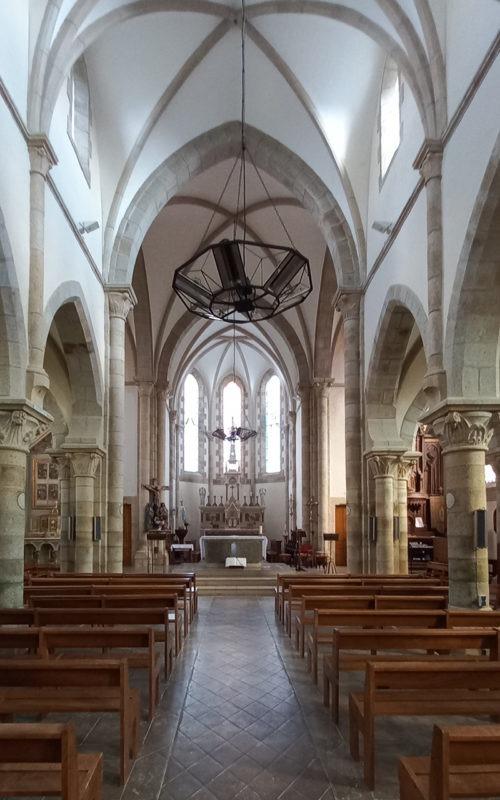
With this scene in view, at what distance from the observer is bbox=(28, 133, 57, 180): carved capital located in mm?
10289

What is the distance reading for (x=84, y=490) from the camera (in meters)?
14.9

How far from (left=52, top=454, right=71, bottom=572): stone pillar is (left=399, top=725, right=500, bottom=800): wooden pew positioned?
39.9 feet

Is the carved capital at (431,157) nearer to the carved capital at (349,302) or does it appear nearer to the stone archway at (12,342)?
the carved capital at (349,302)

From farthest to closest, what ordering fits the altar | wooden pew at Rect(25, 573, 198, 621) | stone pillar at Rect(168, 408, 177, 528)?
stone pillar at Rect(168, 408, 177, 528) < the altar < wooden pew at Rect(25, 573, 198, 621)

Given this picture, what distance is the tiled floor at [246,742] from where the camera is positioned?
15.3 ft

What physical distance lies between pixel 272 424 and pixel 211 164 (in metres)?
22.1

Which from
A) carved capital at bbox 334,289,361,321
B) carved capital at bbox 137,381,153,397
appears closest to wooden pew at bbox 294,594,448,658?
carved capital at bbox 334,289,361,321

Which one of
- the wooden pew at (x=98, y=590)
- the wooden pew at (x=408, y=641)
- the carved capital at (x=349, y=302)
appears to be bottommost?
the wooden pew at (x=98, y=590)

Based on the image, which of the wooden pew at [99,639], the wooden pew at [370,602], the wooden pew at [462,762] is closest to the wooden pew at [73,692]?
the wooden pew at [99,639]

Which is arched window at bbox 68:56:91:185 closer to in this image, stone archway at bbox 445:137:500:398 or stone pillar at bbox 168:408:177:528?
stone archway at bbox 445:137:500:398

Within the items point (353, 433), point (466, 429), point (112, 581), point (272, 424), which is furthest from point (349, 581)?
point (272, 424)

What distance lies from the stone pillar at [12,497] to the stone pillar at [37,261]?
0.40m

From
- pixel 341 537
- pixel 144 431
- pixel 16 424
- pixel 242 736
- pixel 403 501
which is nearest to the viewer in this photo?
pixel 242 736

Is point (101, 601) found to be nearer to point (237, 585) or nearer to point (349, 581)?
point (349, 581)
